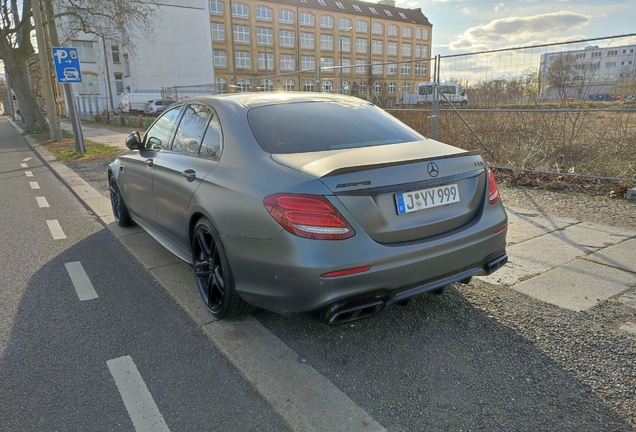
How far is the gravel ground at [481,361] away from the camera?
2.26m

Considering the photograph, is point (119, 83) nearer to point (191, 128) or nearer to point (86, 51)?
point (86, 51)

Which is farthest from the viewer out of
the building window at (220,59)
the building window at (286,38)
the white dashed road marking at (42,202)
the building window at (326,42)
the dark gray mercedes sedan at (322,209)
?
the building window at (326,42)

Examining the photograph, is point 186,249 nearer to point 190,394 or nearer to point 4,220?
point 190,394

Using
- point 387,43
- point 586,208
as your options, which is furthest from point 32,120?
point 387,43

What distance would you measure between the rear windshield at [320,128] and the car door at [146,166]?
4.46ft

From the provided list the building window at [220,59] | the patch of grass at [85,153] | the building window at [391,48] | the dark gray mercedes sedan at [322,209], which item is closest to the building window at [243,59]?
the building window at [220,59]

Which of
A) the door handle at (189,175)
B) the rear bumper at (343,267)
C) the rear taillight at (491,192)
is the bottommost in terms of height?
the rear bumper at (343,267)

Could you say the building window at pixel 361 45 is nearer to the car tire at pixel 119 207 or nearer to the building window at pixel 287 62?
the building window at pixel 287 62

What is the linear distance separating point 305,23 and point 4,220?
70.2 meters

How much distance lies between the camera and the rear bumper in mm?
2467

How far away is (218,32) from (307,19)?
1527 cm

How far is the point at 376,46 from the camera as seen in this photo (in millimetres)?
79938

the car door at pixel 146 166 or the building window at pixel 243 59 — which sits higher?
the building window at pixel 243 59

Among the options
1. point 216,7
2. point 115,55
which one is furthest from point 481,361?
point 216,7
